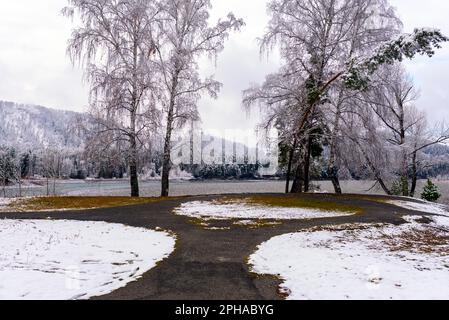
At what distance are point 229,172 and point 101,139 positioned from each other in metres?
89.2

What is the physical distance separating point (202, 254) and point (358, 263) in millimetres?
3597

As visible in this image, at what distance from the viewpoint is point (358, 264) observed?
8.38m

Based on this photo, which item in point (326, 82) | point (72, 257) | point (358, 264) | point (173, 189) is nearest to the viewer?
point (358, 264)

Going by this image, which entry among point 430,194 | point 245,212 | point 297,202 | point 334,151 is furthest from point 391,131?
point 245,212

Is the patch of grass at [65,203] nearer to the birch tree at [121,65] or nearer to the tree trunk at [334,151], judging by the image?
the birch tree at [121,65]

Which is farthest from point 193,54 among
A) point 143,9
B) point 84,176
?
point 84,176

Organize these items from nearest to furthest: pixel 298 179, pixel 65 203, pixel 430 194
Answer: pixel 65 203 < pixel 298 179 < pixel 430 194

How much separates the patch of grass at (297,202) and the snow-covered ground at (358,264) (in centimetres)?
650

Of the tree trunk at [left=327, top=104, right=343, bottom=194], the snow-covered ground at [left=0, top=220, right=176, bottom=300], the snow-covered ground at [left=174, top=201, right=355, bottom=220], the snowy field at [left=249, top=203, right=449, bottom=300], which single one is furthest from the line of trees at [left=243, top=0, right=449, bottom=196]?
the snow-covered ground at [left=0, top=220, right=176, bottom=300]

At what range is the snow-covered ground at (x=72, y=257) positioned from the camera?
21.3ft

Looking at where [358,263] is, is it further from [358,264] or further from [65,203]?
[65,203]

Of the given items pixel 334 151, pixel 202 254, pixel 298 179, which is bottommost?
pixel 202 254

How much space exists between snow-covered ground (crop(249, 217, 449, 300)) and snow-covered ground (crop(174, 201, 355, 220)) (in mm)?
3789
